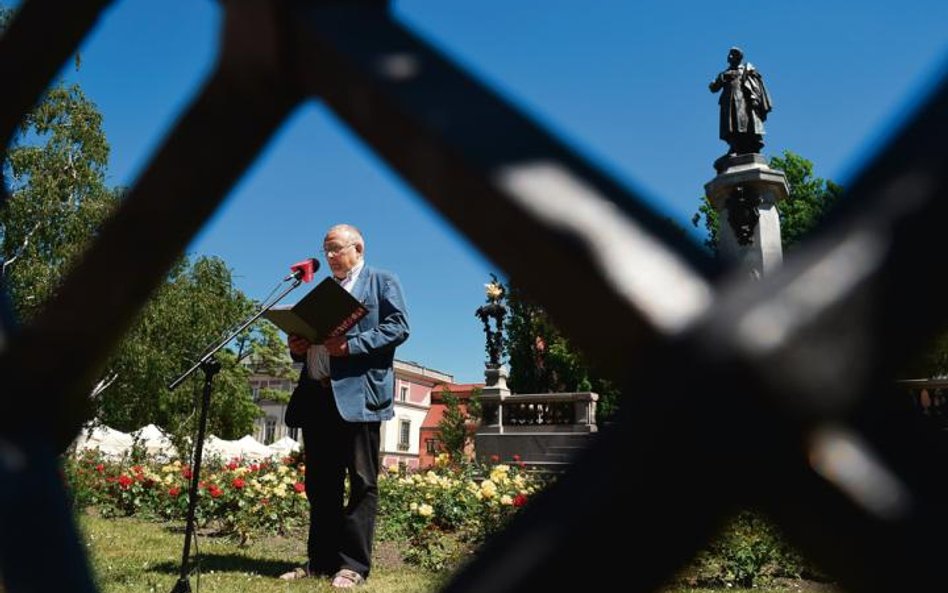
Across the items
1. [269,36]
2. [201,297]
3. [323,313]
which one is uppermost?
[201,297]

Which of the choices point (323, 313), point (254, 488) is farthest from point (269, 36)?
point (254, 488)

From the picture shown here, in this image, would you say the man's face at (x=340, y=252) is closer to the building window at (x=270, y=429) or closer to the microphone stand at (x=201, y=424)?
the microphone stand at (x=201, y=424)

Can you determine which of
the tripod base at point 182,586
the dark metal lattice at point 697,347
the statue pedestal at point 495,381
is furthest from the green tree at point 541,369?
the dark metal lattice at point 697,347

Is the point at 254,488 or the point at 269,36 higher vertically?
the point at 269,36

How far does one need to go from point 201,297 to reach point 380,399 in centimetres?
2689

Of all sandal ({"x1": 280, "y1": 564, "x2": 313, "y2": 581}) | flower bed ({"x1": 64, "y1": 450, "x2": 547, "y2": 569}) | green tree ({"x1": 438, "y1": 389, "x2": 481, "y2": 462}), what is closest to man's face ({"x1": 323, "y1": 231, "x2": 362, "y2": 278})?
sandal ({"x1": 280, "y1": 564, "x2": 313, "y2": 581})

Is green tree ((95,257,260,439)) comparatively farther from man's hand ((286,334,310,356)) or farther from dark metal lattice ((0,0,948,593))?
dark metal lattice ((0,0,948,593))

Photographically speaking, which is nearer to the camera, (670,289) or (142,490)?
(670,289)

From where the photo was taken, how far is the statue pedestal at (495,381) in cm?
2006

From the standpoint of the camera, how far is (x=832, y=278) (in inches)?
11.3

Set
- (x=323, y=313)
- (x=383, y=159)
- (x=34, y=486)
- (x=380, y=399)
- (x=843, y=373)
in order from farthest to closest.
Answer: (x=380, y=399) → (x=323, y=313) → (x=34, y=486) → (x=383, y=159) → (x=843, y=373)

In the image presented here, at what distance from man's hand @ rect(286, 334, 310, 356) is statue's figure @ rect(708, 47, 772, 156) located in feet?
29.8

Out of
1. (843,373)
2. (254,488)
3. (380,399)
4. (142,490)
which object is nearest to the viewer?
(843,373)

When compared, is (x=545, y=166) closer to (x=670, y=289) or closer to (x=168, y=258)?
(x=670, y=289)
